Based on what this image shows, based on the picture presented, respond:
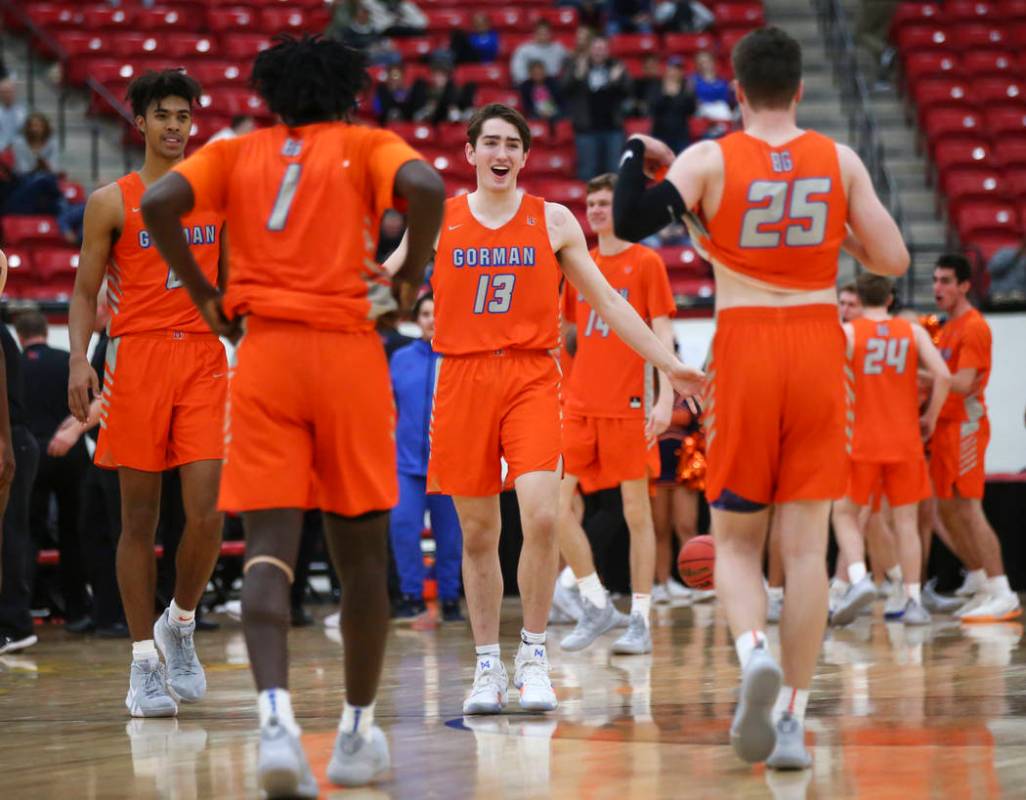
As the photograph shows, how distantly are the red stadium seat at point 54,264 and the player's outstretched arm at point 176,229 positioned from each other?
33.8 feet

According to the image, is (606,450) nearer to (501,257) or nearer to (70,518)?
(501,257)

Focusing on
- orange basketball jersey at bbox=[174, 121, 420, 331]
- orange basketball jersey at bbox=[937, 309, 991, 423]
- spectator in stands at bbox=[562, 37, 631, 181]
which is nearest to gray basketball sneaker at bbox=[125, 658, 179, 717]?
orange basketball jersey at bbox=[174, 121, 420, 331]

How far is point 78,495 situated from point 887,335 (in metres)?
5.41

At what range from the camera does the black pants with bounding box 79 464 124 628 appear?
9898 mm

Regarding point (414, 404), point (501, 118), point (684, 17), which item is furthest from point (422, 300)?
point (684, 17)

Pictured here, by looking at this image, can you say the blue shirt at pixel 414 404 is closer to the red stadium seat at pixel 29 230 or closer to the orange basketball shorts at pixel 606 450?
the orange basketball shorts at pixel 606 450

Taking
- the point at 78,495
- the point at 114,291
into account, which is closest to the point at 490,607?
the point at 114,291

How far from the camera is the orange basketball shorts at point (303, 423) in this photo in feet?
14.3

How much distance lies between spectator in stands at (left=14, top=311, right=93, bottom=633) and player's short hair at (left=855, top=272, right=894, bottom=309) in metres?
5.11

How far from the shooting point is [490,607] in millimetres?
6121

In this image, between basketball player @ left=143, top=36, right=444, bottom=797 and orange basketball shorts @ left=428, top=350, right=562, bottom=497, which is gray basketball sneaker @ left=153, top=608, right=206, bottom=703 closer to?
orange basketball shorts @ left=428, top=350, right=562, bottom=497

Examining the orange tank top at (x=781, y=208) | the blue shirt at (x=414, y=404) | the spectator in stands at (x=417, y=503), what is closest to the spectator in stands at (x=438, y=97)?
the spectator in stands at (x=417, y=503)

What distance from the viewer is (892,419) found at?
10000 millimetres

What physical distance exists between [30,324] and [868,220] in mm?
6979
